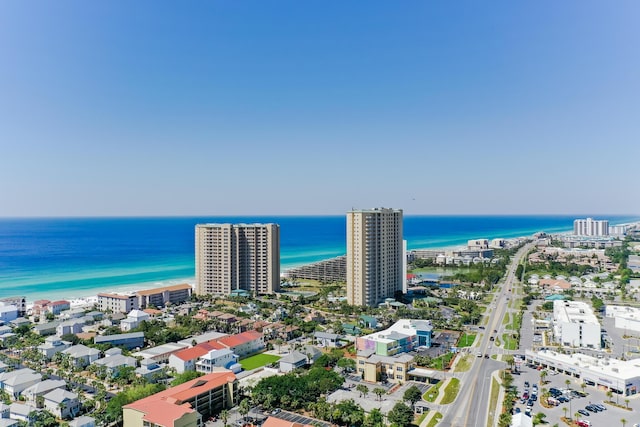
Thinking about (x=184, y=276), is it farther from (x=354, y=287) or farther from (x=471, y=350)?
(x=471, y=350)

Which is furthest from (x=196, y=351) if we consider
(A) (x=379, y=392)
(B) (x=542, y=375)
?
(B) (x=542, y=375)

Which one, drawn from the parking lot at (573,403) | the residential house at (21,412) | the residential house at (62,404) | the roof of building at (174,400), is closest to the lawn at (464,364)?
the parking lot at (573,403)

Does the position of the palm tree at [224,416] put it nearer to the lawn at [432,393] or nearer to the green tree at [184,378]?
the green tree at [184,378]

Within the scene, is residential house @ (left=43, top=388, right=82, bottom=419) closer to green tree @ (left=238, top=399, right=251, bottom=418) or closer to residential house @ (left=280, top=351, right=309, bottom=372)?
green tree @ (left=238, top=399, right=251, bottom=418)

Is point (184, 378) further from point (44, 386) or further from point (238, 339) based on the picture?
point (238, 339)

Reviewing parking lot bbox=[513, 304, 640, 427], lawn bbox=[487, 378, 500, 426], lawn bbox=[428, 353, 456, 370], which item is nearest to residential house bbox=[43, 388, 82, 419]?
lawn bbox=[487, 378, 500, 426]
